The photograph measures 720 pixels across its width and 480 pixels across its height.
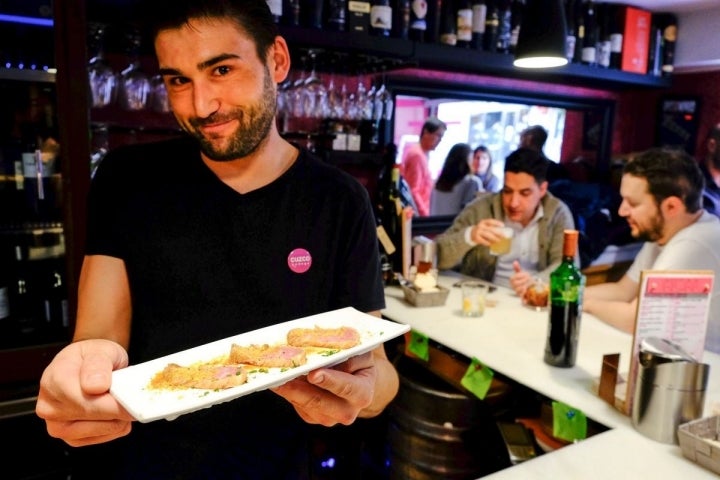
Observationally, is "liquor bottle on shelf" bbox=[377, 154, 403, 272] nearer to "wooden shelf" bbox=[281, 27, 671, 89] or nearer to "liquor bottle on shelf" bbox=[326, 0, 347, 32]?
"wooden shelf" bbox=[281, 27, 671, 89]

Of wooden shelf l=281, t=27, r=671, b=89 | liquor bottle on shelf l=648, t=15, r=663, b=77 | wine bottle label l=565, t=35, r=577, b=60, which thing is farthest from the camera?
liquor bottle on shelf l=648, t=15, r=663, b=77

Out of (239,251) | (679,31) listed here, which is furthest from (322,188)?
(679,31)

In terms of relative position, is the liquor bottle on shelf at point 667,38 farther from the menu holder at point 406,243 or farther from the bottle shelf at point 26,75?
the bottle shelf at point 26,75

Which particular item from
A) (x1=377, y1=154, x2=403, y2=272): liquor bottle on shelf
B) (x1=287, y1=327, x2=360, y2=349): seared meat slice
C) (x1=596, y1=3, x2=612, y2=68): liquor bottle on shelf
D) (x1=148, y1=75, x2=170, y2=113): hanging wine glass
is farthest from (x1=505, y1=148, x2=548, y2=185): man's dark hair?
(x1=287, y1=327, x2=360, y2=349): seared meat slice

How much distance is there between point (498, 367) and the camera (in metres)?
1.77

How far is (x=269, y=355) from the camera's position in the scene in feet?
3.28

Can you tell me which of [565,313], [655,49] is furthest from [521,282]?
[655,49]

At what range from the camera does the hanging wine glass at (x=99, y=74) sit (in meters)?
2.25

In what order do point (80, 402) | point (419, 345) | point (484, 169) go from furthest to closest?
point (484, 169) < point (419, 345) < point (80, 402)

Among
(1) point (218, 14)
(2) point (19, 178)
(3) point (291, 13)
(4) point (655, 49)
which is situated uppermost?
(4) point (655, 49)

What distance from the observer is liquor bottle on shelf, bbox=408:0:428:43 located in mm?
3139

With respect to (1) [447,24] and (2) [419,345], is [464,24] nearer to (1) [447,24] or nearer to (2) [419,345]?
(1) [447,24]

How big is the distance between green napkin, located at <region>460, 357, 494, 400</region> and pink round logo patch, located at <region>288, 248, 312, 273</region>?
0.84m

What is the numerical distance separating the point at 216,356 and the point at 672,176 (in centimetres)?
196
